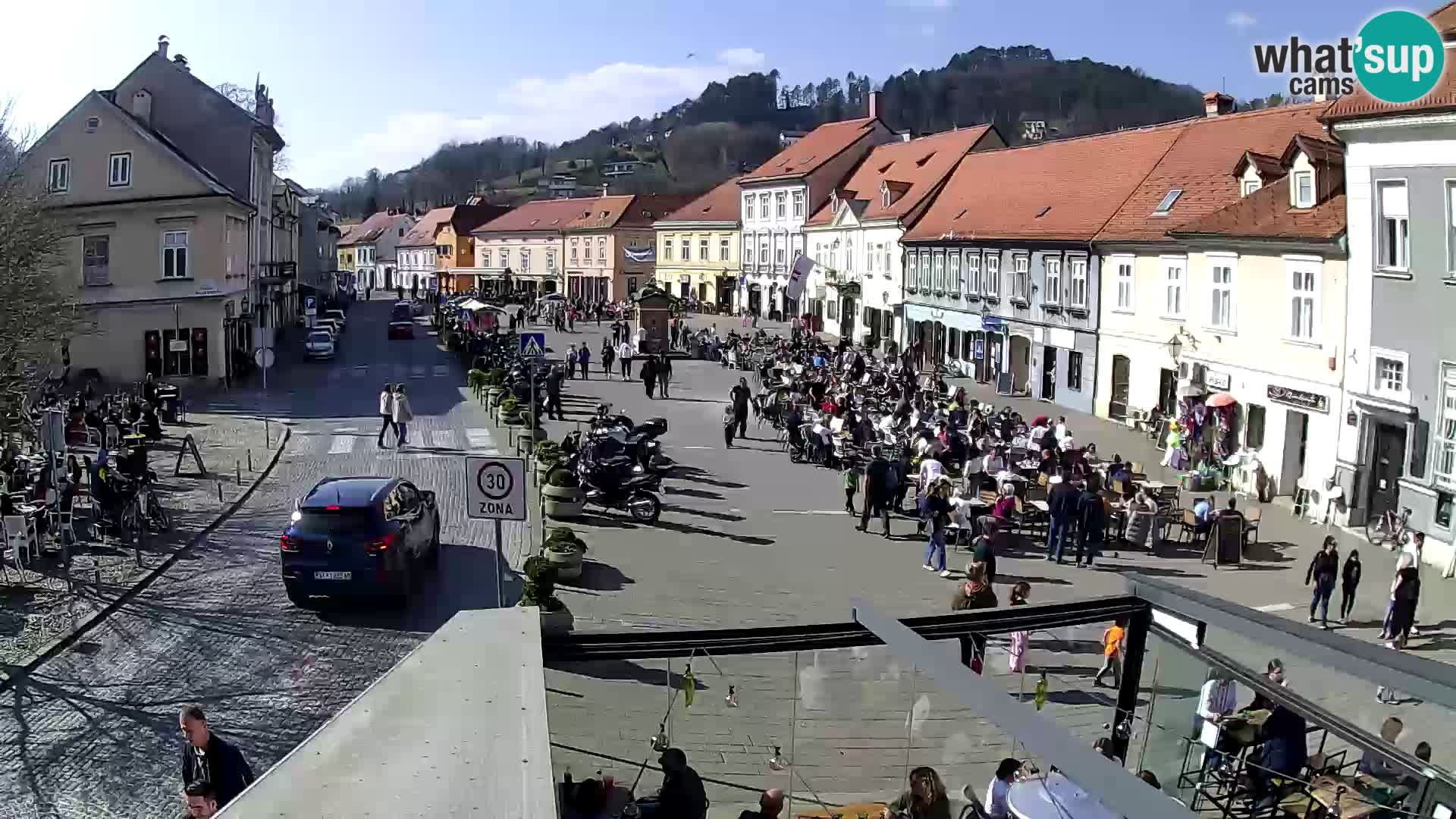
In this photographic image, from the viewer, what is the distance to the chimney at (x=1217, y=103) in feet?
135

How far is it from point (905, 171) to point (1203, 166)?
89.4 ft

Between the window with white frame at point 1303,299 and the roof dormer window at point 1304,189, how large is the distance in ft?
4.31

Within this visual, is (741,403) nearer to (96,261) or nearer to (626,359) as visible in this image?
(626,359)

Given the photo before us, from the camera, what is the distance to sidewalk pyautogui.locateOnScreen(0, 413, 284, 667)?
1445 centimetres

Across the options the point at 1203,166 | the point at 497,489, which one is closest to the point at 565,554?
the point at 497,489

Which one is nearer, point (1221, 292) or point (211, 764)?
point (211, 764)

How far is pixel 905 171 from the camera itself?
60.9 meters

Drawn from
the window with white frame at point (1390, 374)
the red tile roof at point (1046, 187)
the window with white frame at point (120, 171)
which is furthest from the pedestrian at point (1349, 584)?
the window with white frame at point (120, 171)

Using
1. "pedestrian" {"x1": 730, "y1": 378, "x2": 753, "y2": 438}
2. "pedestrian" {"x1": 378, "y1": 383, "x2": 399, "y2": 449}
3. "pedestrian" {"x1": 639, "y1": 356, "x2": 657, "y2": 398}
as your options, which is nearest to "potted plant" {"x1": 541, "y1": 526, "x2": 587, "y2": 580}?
"pedestrian" {"x1": 378, "y1": 383, "x2": 399, "y2": 449}

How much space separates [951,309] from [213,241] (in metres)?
25.8

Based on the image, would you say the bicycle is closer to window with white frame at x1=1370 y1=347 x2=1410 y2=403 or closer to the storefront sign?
window with white frame at x1=1370 y1=347 x2=1410 y2=403

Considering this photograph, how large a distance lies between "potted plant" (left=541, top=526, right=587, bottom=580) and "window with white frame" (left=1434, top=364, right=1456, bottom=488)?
1320 centimetres

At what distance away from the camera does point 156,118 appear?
47.0 metres

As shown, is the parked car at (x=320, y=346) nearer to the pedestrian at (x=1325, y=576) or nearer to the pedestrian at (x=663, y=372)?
the pedestrian at (x=663, y=372)
